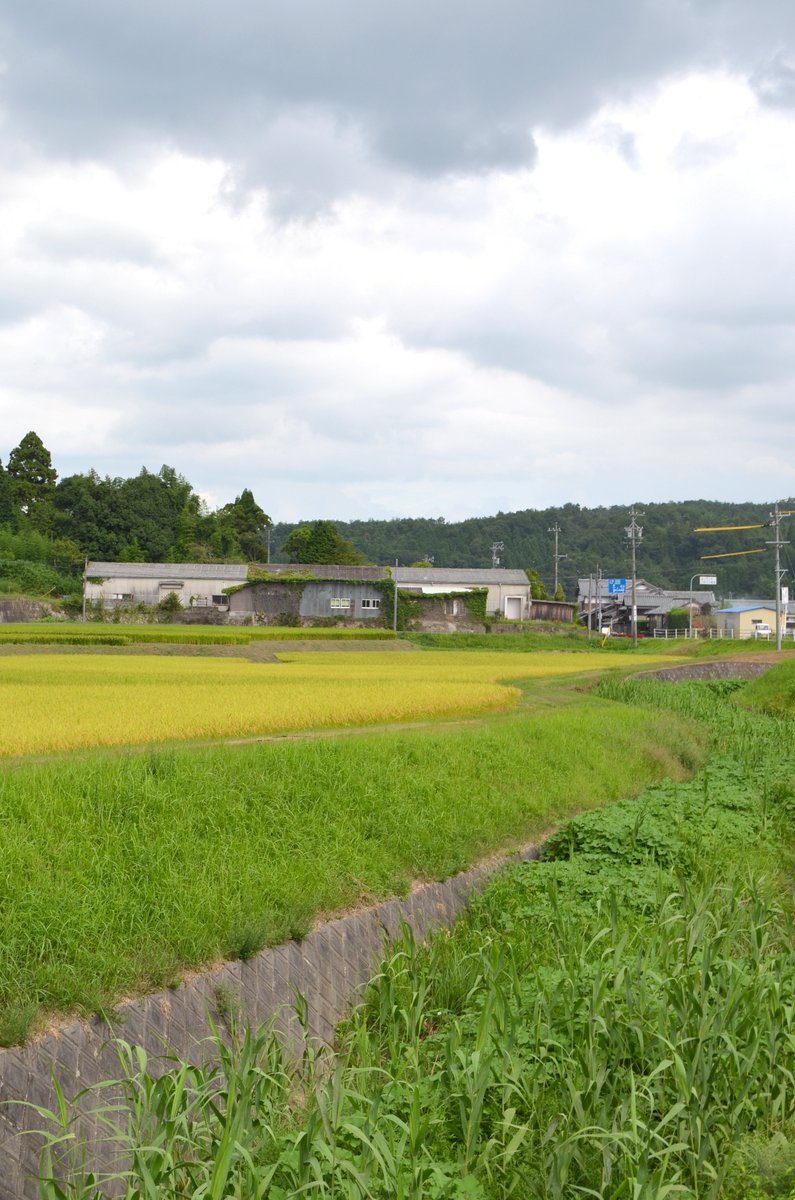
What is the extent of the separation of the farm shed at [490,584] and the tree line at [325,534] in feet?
16.1

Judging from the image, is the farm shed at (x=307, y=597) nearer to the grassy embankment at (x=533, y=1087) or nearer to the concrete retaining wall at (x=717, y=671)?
the concrete retaining wall at (x=717, y=671)

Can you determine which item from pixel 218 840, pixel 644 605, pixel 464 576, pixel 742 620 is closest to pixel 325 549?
pixel 464 576

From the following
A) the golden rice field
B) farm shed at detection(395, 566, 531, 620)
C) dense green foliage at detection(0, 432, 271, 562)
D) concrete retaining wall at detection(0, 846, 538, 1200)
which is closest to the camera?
concrete retaining wall at detection(0, 846, 538, 1200)

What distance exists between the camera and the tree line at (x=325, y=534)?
7388 centimetres

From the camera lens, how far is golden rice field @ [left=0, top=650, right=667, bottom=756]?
1218 cm

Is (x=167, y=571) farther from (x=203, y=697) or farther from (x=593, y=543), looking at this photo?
(x=593, y=543)

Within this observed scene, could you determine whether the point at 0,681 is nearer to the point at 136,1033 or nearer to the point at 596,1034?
the point at 136,1033

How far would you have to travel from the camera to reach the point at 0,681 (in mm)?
19656

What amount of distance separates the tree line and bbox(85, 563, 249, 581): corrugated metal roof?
26.2 feet

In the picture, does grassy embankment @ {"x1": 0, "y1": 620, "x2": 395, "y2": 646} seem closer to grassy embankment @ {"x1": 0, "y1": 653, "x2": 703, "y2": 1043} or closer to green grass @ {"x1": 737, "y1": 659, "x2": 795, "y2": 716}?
green grass @ {"x1": 737, "y1": 659, "x2": 795, "y2": 716}

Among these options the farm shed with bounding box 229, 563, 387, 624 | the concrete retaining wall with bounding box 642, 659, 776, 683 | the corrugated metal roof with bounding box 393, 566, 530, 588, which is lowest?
the concrete retaining wall with bounding box 642, 659, 776, 683

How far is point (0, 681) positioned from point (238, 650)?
14.8 m

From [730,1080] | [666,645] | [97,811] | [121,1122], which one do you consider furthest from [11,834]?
[666,645]

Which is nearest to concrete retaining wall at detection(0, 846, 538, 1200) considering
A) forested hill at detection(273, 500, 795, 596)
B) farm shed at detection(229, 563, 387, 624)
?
farm shed at detection(229, 563, 387, 624)
